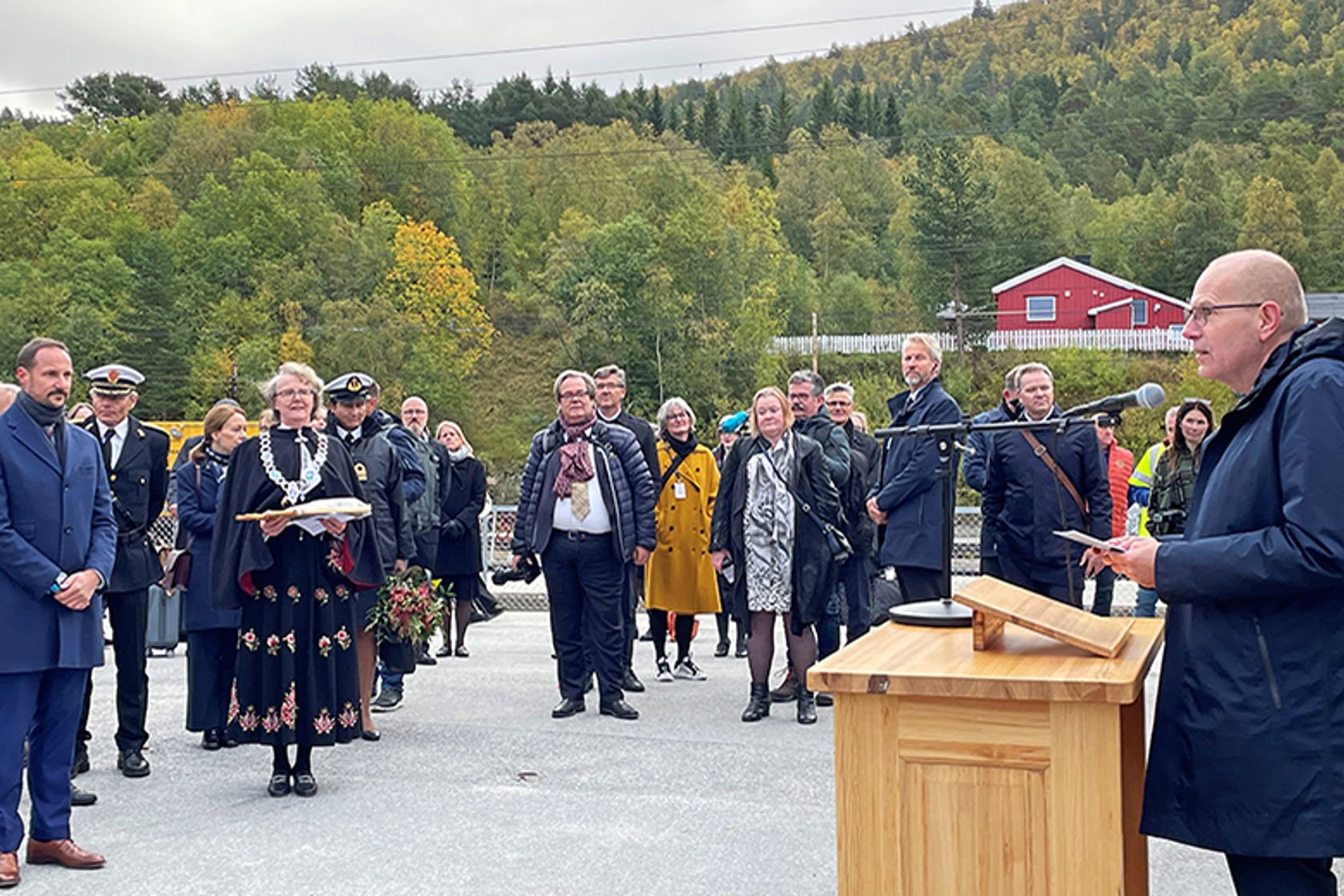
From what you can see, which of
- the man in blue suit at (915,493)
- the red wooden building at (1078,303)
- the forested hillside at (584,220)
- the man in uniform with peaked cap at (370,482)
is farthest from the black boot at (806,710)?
the red wooden building at (1078,303)

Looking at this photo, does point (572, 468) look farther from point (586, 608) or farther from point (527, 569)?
point (586, 608)

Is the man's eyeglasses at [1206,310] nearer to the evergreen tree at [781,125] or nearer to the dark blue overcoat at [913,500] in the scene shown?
the dark blue overcoat at [913,500]

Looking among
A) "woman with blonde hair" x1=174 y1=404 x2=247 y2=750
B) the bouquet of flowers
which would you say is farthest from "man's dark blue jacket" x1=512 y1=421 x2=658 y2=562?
"woman with blonde hair" x1=174 y1=404 x2=247 y2=750

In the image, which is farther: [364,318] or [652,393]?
[364,318]

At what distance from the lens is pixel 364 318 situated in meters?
71.6

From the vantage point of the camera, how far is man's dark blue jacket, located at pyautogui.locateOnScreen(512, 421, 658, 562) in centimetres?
877

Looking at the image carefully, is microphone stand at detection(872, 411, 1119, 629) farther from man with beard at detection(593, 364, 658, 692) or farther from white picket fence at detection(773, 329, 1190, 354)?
white picket fence at detection(773, 329, 1190, 354)

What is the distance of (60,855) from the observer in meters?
5.70

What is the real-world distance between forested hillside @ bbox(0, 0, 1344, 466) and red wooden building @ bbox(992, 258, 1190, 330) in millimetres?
3317

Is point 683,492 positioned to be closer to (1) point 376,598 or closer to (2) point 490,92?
(1) point 376,598

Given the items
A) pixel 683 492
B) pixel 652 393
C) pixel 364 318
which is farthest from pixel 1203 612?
pixel 364 318

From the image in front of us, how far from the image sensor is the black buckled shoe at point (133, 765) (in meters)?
7.33

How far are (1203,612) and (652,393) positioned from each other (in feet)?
210

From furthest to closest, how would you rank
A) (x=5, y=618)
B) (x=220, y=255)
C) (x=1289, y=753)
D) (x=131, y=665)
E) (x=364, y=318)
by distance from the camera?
(x=220, y=255)
(x=364, y=318)
(x=131, y=665)
(x=5, y=618)
(x=1289, y=753)
